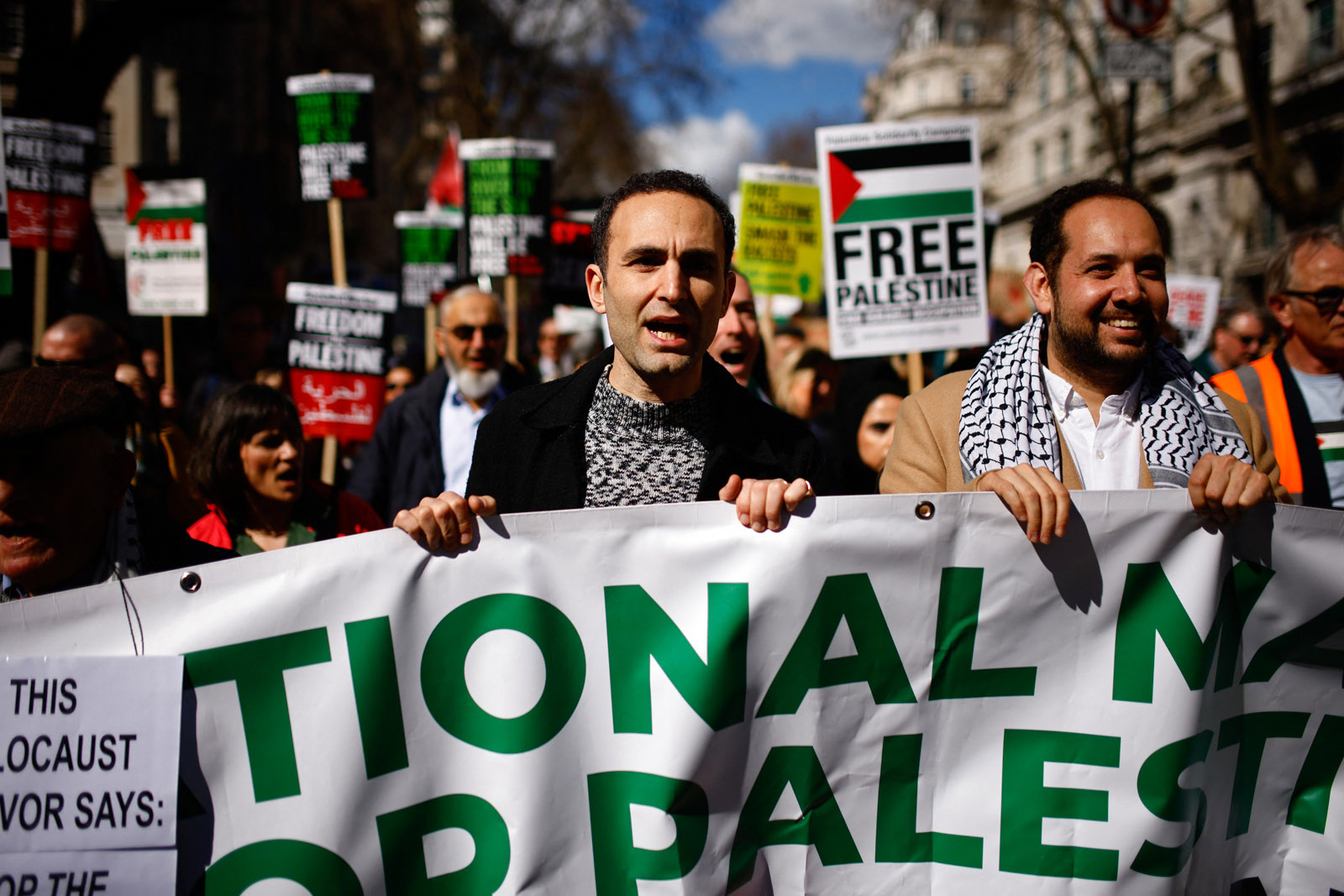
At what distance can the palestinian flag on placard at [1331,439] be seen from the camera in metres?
3.36

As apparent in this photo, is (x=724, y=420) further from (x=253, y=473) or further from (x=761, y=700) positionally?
(x=253, y=473)

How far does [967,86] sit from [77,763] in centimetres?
7819

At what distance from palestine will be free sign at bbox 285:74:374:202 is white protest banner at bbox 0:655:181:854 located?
5.24 m

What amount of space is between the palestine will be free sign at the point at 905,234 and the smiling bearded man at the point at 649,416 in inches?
88.0

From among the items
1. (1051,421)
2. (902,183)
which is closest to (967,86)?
(902,183)

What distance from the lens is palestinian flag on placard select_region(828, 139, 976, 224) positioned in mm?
4488

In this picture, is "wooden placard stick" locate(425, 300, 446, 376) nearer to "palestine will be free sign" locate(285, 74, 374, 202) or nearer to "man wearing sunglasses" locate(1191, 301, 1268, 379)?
"palestine will be free sign" locate(285, 74, 374, 202)

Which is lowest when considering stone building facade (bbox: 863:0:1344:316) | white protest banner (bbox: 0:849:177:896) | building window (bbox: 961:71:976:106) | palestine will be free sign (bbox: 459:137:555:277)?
white protest banner (bbox: 0:849:177:896)

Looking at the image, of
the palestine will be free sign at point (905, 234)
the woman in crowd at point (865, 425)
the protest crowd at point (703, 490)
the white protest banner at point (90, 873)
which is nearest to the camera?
the white protest banner at point (90, 873)

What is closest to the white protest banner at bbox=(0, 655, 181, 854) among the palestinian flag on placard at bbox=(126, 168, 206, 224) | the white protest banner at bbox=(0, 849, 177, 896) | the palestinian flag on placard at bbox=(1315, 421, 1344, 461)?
the white protest banner at bbox=(0, 849, 177, 896)

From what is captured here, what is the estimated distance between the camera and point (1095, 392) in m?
2.43

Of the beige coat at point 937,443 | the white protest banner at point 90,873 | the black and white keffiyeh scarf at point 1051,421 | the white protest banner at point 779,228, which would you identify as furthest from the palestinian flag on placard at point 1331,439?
the white protest banner at point 779,228

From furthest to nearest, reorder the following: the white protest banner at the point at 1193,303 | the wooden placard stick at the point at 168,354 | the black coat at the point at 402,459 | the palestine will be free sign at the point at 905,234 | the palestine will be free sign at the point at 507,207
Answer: the white protest banner at the point at 1193,303 < the palestine will be free sign at the point at 507,207 < the wooden placard stick at the point at 168,354 < the black coat at the point at 402,459 < the palestine will be free sign at the point at 905,234

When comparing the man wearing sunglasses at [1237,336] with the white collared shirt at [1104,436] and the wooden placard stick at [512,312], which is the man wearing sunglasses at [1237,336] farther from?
the white collared shirt at [1104,436]
